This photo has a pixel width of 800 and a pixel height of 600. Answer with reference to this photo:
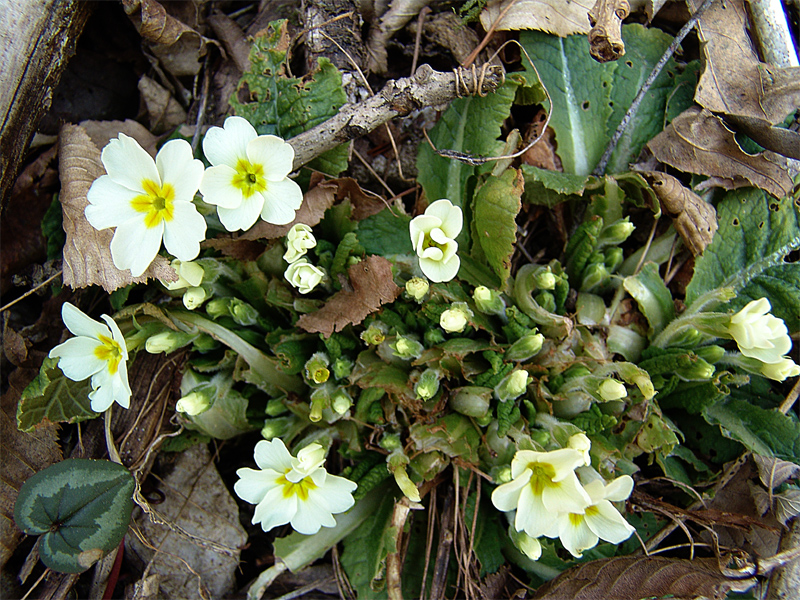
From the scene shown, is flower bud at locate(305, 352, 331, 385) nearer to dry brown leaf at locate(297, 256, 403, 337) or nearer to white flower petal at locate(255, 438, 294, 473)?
dry brown leaf at locate(297, 256, 403, 337)

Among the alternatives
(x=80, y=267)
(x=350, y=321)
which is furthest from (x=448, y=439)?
(x=80, y=267)

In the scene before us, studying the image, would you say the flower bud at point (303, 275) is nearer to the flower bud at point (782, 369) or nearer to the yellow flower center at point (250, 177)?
the yellow flower center at point (250, 177)

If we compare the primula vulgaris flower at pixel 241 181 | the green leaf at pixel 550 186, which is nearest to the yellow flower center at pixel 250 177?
the primula vulgaris flower at pixel 241 181

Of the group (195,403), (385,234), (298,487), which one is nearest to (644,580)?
(298,487)

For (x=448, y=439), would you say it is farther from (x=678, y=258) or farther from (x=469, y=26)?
(x=469, y=26)

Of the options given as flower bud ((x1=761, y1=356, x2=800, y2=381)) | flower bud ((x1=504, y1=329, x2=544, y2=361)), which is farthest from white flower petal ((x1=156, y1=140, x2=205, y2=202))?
flower bud ((x1=761, y1=356, x2=800, y2=381))
